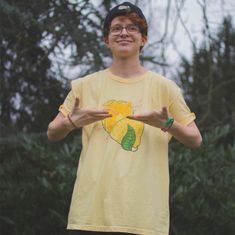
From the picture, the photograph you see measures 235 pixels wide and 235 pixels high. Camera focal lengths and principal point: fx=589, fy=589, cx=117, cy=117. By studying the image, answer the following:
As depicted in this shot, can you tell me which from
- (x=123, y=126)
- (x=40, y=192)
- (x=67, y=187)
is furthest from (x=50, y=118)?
(x=123, y=126)

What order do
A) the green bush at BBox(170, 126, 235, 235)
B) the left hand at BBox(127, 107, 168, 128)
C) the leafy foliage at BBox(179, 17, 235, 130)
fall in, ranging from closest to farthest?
the left hand at BBox(127, 107, 168, 128) < the green bush at BBox(170, 126, 235, 235) < the leafy foliage at BBox(179, 17, 235, 130)

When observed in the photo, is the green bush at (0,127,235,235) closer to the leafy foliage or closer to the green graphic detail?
the leafy foliage

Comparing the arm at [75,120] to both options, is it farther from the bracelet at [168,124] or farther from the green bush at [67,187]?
the green bush at [67,187]

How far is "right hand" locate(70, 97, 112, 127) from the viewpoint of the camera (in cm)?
218

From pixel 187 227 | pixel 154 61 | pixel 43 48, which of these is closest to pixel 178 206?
pixel 187 227

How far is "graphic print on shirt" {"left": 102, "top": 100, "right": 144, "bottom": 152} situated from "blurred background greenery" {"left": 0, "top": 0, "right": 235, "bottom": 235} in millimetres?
2118

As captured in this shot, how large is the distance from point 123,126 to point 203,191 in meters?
2.40

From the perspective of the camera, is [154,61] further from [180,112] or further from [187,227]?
[180,112]

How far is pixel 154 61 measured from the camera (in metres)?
4.84

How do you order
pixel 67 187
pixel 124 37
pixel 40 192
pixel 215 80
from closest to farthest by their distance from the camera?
1. pixel 124 37
2. pixel 67 187
3. pixel 40 192
4. pixel 215 80

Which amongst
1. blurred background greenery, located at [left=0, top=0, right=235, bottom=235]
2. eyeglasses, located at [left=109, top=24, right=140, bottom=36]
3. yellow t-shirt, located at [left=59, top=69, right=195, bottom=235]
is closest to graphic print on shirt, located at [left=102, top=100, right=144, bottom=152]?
yellow t-shirt, located at [left=59, top=69, right=195, bottom=235]

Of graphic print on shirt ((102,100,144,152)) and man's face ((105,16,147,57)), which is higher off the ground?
man's face ((105,16,147,57))

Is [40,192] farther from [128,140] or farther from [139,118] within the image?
[139,118]

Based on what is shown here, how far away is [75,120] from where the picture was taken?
7.41ft
